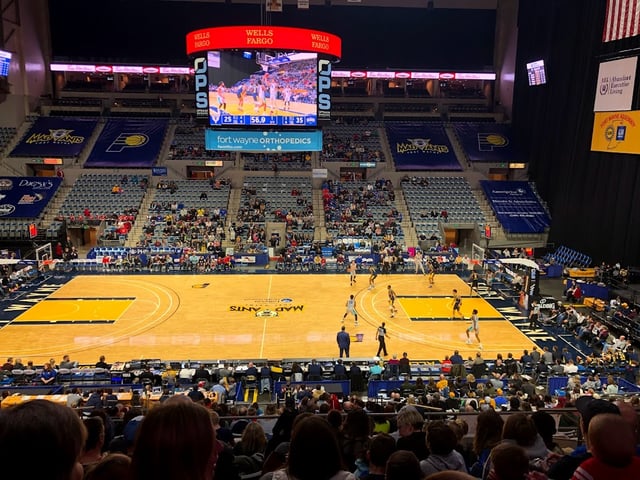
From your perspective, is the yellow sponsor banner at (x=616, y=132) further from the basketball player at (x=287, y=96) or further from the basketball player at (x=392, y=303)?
the basketball player at (x=287, y=96)

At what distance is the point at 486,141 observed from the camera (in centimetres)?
4731

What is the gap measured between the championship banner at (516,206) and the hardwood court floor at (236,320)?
10.6m

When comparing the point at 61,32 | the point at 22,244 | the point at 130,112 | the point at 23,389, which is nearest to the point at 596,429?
the point at 23,389

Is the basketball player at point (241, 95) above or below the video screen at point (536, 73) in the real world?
below

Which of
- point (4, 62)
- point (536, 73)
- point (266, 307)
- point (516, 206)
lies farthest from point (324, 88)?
point (4, 62)

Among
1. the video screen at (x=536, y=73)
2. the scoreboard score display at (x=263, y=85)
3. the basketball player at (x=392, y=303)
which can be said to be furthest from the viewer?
the video screen at (x=536, y=73)

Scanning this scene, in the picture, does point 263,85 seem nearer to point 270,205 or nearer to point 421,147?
point 270,205

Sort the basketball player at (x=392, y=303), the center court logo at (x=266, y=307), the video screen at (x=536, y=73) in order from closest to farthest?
the basketball player at (x=392, y=303)
the center court logo at (x=266, y=307)
the video screen at (x=536, y=73)

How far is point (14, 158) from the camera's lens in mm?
43250

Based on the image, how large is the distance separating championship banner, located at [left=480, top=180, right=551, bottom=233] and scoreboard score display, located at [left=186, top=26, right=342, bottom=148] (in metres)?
16.6

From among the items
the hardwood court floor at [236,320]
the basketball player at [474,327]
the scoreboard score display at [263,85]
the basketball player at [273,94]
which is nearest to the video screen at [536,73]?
the scoreboard score display at [263,85]

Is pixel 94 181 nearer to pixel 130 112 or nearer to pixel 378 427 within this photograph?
pixel 130 112

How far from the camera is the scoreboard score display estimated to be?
2920 centimetres

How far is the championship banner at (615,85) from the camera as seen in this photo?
2814cm
